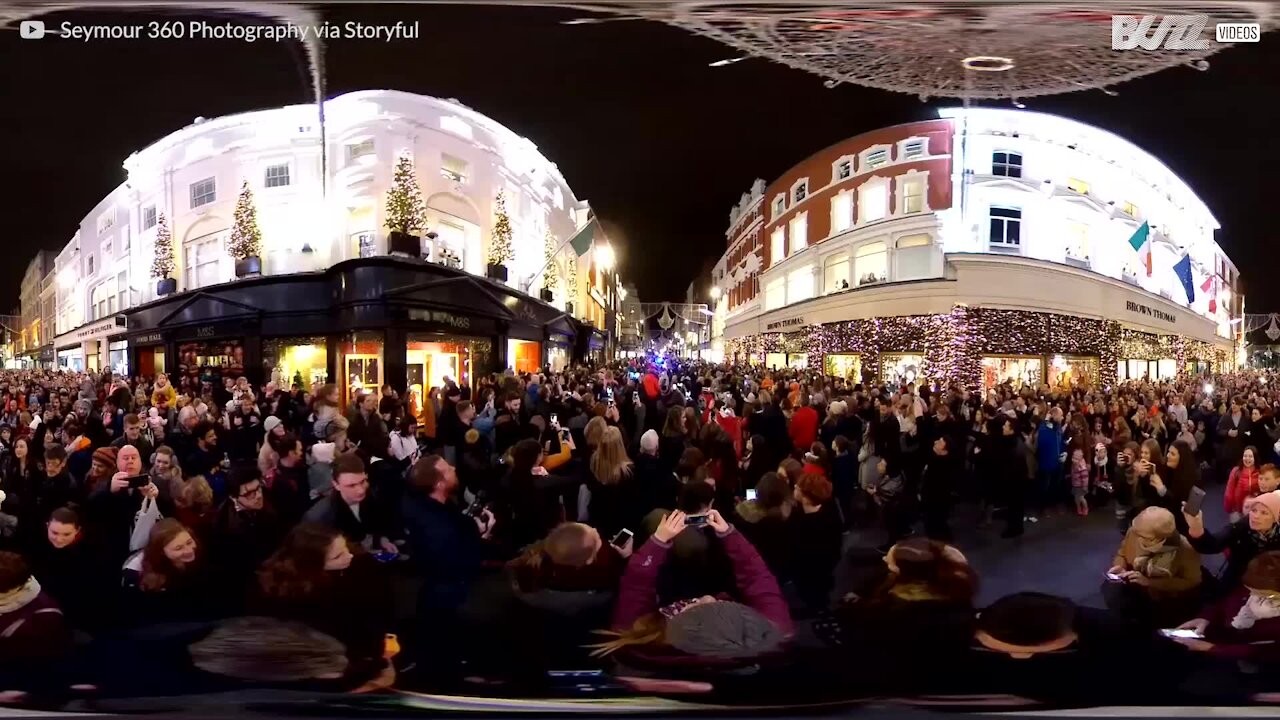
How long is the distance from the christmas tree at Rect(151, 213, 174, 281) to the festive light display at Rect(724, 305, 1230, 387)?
9.10 ft

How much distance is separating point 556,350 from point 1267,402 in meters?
4.62

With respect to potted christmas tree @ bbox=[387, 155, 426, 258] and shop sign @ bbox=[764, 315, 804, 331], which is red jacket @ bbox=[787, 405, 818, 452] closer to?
shop sign @ bbox=[764, 315, 804, 331]

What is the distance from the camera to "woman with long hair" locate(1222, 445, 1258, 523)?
9.50 ft

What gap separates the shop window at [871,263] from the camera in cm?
242

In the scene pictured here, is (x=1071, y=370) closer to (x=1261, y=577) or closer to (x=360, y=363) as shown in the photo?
(x=1261, y=577)

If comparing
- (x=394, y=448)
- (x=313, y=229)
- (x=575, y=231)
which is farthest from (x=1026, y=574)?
(x=313, y=229)

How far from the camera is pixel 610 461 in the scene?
9.41 feet

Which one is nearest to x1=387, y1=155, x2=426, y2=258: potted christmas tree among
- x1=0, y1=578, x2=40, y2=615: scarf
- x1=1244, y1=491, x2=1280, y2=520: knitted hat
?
x1=0, y1=578, x2=40, y2=615: scarf

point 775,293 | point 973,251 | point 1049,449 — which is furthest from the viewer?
point 1049,449

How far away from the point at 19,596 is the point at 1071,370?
481cm

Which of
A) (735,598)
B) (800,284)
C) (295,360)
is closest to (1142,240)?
(800,284)

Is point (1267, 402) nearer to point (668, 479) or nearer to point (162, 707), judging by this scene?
point (668, 479)

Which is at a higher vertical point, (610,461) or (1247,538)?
(610,461)

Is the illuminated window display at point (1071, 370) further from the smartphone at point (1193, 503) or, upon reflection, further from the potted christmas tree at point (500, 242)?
the potted christmas tree at point (500, 242)
